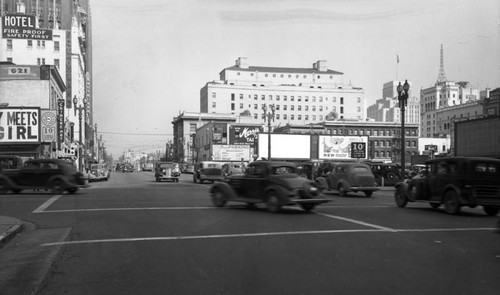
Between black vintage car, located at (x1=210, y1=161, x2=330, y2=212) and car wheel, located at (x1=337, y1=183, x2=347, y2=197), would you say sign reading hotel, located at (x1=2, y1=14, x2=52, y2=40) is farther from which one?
black vintage car, located at (x1=210, y1=161, x2=330, y2=212)

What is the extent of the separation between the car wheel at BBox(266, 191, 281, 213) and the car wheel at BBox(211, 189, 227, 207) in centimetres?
196

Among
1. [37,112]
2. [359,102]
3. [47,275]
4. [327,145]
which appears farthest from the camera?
[359,102]

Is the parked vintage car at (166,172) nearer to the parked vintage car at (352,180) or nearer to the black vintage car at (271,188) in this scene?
the parked vintage car at (352,180)

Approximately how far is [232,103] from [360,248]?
146m

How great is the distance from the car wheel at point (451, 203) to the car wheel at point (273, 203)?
543 cm

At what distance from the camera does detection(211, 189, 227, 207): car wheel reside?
17511 mm

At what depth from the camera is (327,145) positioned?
71.7 metres

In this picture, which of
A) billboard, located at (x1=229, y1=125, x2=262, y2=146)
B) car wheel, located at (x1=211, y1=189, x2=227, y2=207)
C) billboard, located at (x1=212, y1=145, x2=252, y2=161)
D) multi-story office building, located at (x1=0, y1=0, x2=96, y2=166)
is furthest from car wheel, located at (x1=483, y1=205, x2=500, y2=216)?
billboard, located at (x1=229, y1=125, x2=262, y2=146)

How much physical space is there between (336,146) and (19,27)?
60.7 m

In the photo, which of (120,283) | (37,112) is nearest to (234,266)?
(120,283)

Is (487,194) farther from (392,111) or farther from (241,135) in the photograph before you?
(392,111)

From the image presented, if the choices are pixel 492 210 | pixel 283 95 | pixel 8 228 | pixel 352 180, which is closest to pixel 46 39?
pixel 283 95

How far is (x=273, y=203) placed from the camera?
627 inches

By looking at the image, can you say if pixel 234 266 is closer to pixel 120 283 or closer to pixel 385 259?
pixel 120 283
